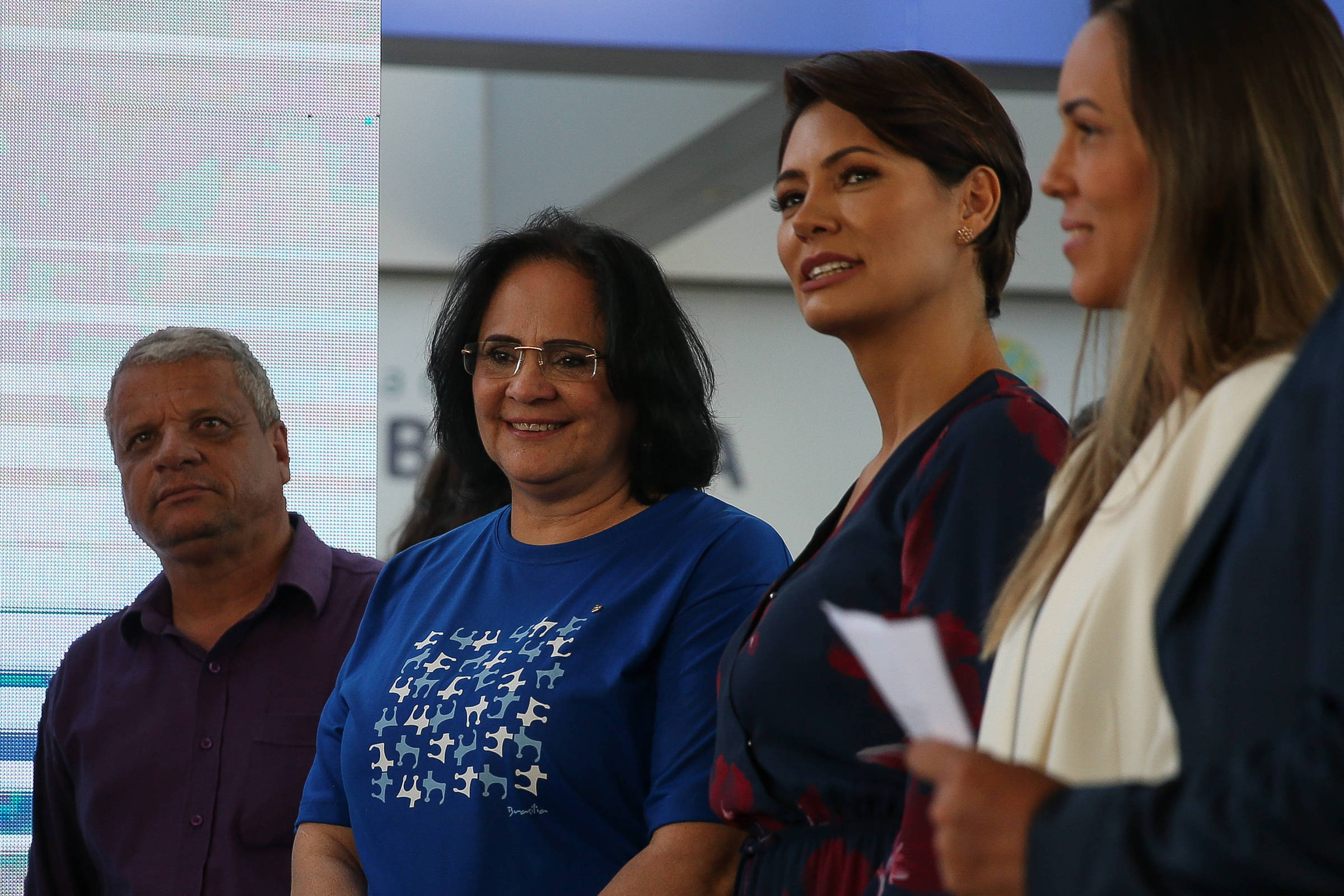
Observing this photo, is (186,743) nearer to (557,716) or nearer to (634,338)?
(557,716)

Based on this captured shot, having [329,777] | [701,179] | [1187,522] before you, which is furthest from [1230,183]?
[701,179]

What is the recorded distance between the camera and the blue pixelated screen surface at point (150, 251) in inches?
111

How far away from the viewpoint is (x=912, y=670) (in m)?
0.86

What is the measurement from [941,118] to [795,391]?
720 centimetres

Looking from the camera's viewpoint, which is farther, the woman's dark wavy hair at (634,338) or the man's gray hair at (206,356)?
the man's gray hair at (206,356)

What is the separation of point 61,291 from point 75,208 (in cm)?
17

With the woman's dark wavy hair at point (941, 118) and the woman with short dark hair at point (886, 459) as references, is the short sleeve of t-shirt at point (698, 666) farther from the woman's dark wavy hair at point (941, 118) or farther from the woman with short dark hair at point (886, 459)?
the woman's dark wavy hair at point (941, 118)

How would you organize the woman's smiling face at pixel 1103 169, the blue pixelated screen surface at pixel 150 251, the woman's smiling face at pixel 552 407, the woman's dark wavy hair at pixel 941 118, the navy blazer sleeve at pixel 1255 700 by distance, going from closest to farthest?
the navy blazer sleeve at pixel 1255 700
the woman's smiling face at pixel 1103 169
the woman's dark wavy hair at pixel 941 118
the woman's smiling face at pixel 552 407
the blue pixelated screen surface at pixel 150 251

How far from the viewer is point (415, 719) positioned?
2.03 metres

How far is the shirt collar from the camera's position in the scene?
8.34 ft

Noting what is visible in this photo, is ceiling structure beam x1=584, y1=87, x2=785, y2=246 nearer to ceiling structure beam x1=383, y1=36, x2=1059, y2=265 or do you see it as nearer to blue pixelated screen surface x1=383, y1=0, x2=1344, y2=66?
ceiling structure beam x1=383, y1=36, x2=1059, y2=265

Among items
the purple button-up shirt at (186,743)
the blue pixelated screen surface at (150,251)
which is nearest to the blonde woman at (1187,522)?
the purple button-up shirt at (186,743)

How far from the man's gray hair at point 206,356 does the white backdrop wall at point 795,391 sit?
239 inches

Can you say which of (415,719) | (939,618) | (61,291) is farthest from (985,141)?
(61,291)
